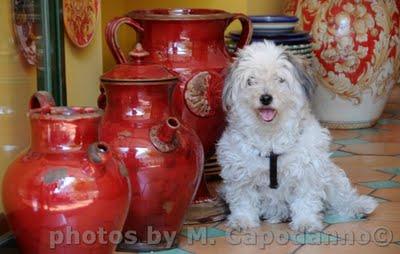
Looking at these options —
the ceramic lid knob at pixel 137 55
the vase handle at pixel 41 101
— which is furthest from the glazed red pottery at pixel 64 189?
the ceramic lid knob at pixel 137 55

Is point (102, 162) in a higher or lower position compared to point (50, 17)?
lower

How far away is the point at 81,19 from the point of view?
8.05ft

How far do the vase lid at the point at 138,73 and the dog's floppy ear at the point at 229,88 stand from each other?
26cm

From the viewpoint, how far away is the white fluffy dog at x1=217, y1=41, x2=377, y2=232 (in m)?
2.15

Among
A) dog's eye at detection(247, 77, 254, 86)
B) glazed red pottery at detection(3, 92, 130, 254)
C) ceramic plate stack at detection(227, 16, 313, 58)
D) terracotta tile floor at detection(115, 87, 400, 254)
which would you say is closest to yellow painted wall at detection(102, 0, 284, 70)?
ceramic plate stack at detection(227, 16, 313, 58)

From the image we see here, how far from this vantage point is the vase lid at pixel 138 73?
6.35ft

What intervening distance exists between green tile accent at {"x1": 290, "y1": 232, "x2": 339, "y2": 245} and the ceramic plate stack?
1.16 metres

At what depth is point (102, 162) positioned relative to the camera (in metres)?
1.69

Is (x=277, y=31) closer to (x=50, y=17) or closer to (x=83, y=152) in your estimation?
(x=50, y=17)

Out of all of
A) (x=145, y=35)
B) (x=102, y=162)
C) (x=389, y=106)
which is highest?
(x=145, y=35)

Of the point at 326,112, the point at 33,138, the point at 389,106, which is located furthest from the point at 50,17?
the point at 389,106

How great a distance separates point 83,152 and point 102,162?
0.05 meters

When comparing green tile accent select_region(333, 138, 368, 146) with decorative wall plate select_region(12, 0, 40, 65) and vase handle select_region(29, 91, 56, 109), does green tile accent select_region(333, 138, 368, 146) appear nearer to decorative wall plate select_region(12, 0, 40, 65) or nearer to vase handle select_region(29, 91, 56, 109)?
decorative wall plate select_region(12, 0, 40, 65)

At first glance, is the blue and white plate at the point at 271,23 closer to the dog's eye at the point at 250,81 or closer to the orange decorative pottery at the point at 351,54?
the orange decorative pottery at the point at 351,54
